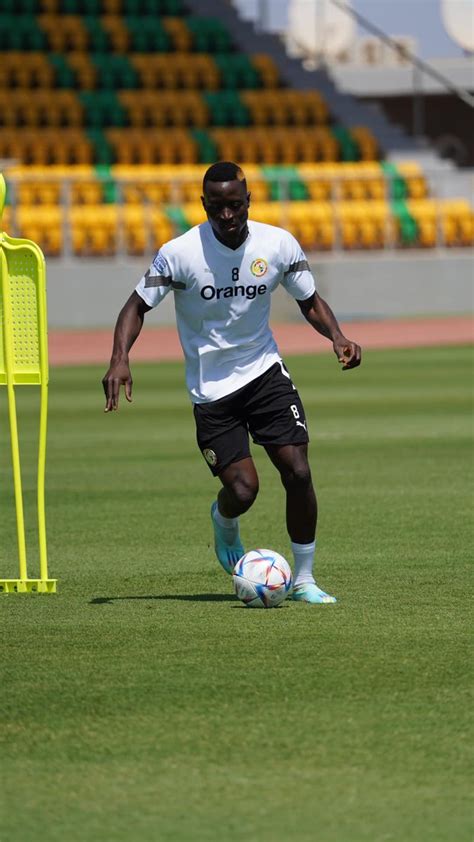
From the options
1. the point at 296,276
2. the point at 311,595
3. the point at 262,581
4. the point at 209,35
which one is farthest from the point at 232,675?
the point at 209,35

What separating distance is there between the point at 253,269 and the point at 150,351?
18933mm

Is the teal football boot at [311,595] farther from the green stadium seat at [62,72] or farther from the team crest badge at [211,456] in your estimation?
the green stadium seat at [62,72]

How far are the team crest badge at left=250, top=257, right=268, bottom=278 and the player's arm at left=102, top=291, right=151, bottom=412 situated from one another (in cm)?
51

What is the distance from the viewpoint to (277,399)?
785 cm

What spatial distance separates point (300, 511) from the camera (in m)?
7.80

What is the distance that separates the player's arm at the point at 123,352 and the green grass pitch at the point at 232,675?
3.23ft

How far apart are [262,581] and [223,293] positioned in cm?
131

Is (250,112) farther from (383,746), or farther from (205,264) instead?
A: (383,746)

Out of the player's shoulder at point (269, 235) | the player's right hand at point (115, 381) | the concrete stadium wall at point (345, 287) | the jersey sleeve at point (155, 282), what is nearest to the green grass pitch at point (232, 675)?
the player's right hand at point (115, 381)

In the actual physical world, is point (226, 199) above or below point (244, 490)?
above

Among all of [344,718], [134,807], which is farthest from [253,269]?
[134,807]

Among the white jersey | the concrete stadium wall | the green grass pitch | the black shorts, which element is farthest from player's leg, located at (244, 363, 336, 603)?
the concrete stadium wall

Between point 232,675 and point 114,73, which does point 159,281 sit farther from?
point 114,73

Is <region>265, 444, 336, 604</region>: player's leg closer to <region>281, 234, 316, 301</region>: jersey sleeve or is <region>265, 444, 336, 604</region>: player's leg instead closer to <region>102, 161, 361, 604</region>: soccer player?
<region>102, 161, 361, 604</region>: soccer player
